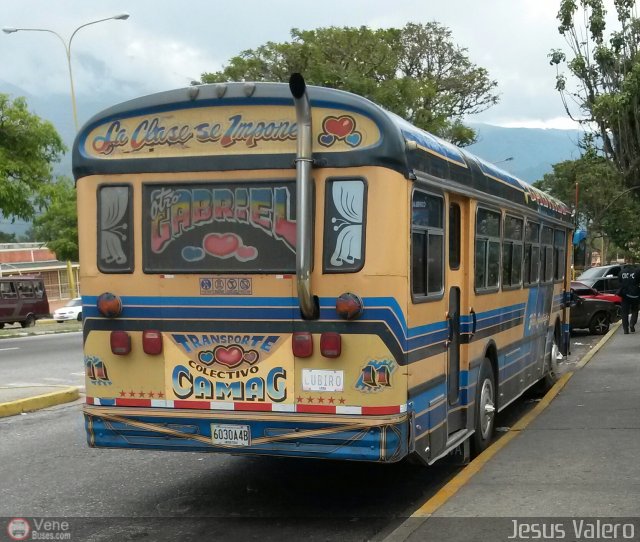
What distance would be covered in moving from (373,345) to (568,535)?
5.40ft

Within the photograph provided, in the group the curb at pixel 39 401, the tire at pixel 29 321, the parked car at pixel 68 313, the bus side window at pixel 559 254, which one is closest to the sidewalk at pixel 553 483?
the bus side window at pixel 559 254

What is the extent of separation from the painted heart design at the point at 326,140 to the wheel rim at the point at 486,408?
3.21m

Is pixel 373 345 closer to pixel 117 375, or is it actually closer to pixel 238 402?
pixel 238 402

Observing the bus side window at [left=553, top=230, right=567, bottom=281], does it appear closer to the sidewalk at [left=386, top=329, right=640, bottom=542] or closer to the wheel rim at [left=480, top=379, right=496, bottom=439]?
the sidewalk at [left=386, top=329, right=640, bottom=542]

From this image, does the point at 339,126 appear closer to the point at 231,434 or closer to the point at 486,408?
the point at 231,434

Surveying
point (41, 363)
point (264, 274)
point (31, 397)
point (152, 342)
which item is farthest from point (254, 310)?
point (41, 363)

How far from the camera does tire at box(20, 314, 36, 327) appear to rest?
36.0 meters

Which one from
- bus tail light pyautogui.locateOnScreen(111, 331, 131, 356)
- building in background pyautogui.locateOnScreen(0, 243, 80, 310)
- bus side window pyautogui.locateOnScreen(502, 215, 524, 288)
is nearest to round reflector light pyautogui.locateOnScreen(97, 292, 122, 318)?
bus tail light pyautogui.locateOnScreen(111, 331, 131, 356)

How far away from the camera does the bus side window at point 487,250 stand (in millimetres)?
7738

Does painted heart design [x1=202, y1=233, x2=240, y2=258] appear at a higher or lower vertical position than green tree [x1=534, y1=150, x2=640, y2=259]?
lower

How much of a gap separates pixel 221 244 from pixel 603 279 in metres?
24.9

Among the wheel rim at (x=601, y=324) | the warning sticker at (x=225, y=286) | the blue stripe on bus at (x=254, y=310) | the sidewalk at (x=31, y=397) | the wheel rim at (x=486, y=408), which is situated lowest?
the sidewalk at (x=31, y=397)

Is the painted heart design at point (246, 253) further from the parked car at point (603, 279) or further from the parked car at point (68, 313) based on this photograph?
the parked car at point (68, 313)

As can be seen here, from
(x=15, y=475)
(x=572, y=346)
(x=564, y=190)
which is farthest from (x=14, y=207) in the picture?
(x=564, y=190)
